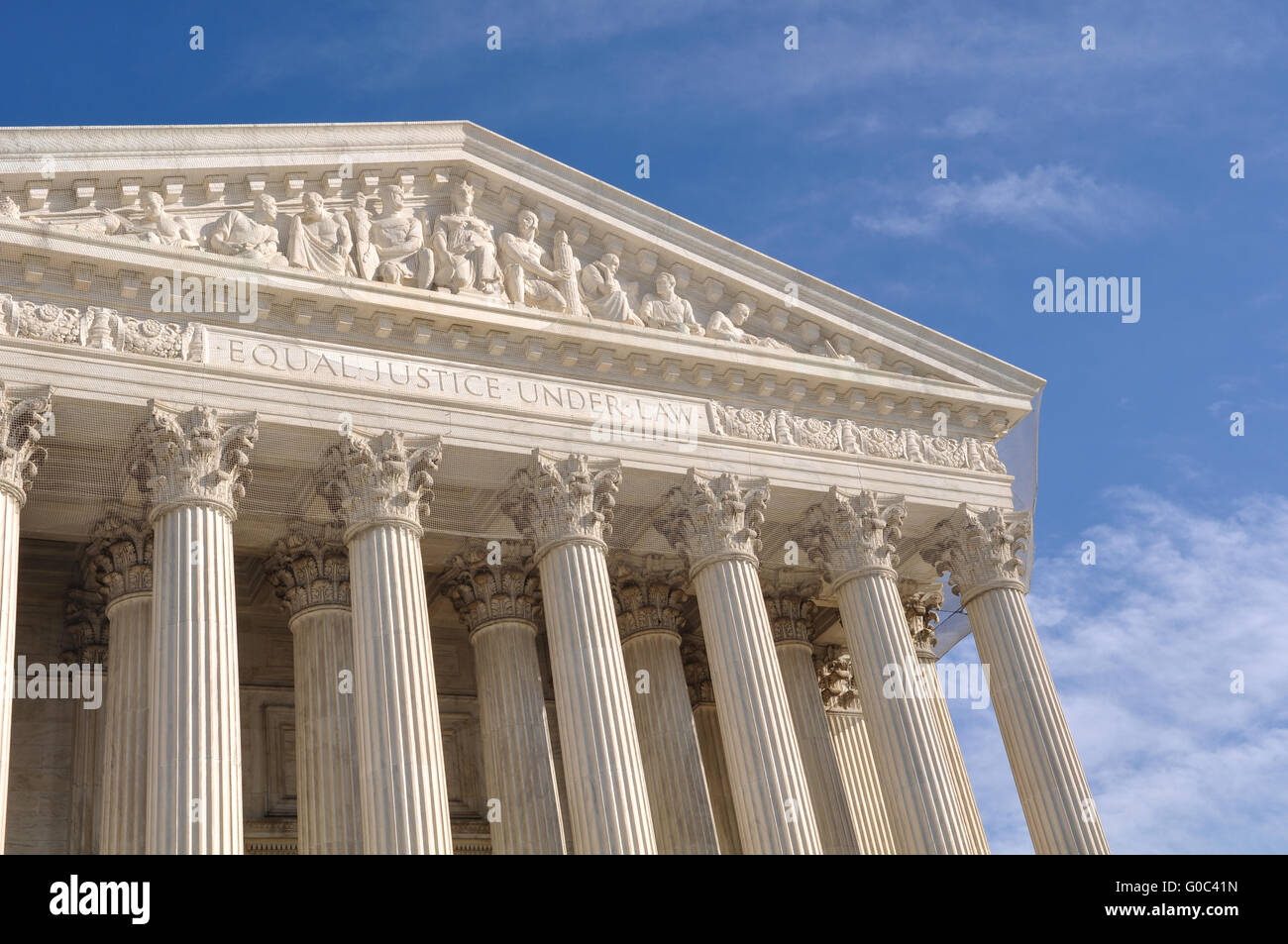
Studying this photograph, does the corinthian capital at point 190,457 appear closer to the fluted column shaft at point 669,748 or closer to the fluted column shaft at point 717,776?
the fluted column shaft at point 669,748

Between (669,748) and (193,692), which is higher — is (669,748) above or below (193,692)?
above

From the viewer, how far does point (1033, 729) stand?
29.3 metres

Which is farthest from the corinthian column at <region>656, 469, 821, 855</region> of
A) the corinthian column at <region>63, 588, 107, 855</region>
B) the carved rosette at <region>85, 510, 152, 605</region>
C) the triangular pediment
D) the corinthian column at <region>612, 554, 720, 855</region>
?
the corinthian column at <region>63, 588, 107, 855</region>

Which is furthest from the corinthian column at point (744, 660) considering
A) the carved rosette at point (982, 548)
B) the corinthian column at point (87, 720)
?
the corinthian column at point (87, 720)

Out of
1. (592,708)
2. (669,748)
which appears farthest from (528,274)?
(669,748)

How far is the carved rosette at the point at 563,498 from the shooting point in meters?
26.9

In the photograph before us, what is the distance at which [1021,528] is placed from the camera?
31656mm

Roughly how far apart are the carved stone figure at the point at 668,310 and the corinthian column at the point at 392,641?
6509mm

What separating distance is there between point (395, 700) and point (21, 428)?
24.6 feet

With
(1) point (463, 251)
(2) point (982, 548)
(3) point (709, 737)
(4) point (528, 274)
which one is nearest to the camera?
(1) point (463, 251)

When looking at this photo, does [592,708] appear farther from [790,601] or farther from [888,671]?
[790,601]

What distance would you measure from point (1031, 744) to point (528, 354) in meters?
13.1
